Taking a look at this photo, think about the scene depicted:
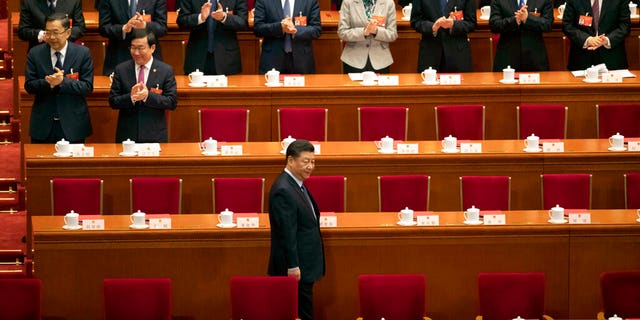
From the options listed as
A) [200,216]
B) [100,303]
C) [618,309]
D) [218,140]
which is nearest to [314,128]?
[218,140]

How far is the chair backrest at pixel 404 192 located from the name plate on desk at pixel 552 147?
890 mm

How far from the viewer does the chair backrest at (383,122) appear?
8.17 meters

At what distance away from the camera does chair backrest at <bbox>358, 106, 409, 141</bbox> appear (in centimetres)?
817

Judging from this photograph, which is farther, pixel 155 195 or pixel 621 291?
pixel 155 195

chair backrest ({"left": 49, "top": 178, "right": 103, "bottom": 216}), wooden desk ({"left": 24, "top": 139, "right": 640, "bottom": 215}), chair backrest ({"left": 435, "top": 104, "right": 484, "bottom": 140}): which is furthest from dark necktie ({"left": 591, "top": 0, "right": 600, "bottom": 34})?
chair backrest ({"left": 49, "top": 178, "right": 103, "bottom": 216})

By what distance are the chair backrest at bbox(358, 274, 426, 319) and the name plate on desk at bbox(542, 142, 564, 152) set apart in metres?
2.00

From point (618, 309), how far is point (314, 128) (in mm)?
2577

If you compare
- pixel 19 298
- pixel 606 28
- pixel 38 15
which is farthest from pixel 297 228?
pixel 606 28

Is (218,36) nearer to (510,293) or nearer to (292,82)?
(292,82)

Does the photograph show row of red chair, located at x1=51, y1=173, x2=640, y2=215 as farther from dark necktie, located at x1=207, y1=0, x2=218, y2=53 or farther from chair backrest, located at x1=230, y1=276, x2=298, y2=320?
dark necktie, located at x1=207, y1=0, x2=218, y2=53

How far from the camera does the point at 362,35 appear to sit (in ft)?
28.5

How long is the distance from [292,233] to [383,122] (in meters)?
2.17

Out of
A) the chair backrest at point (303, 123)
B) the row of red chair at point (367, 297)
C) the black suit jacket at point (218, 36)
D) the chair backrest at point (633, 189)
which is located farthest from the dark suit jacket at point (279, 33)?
the row of red chair at point (367, 297)

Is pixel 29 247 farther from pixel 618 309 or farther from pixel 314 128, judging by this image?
pixel 618 309
